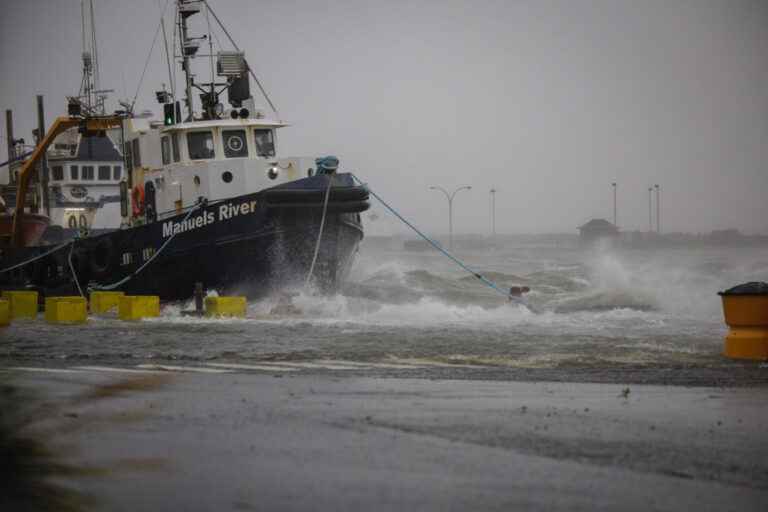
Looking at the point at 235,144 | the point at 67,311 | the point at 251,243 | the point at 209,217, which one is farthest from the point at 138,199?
the point at 67,311

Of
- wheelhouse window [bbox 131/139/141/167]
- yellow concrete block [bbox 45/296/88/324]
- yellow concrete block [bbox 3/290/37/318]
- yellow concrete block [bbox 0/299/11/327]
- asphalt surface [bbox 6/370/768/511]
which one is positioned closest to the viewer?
asphalt surface [bbox 6/370/768/511]

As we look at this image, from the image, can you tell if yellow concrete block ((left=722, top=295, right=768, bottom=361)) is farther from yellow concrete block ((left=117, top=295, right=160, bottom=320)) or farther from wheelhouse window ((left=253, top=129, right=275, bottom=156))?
wheelhouse window ((left=253, top=129, right=275, bottom=156))

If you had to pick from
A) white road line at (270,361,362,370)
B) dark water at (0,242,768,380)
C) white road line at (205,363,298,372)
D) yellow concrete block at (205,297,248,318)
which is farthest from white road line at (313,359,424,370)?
yellow concrete block at (205,297,248,318)

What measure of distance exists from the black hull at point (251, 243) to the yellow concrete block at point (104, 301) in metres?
1.45

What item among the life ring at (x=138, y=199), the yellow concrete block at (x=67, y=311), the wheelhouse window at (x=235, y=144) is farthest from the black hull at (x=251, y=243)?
the yellow concrete block at (x=67, y=311)

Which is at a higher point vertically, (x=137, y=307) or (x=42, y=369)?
(x=137, y=307)

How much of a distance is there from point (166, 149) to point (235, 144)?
70.5 inches

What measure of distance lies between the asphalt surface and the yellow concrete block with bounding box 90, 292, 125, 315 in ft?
42.2

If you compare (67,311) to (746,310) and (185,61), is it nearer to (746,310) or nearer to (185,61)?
(185,61)

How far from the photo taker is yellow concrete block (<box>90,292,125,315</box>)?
992 inches

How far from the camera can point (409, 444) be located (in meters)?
8.84

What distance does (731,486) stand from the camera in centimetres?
744

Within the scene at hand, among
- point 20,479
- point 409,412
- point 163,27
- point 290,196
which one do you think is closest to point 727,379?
point 409,412

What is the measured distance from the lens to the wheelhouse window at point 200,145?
26.2 meters
